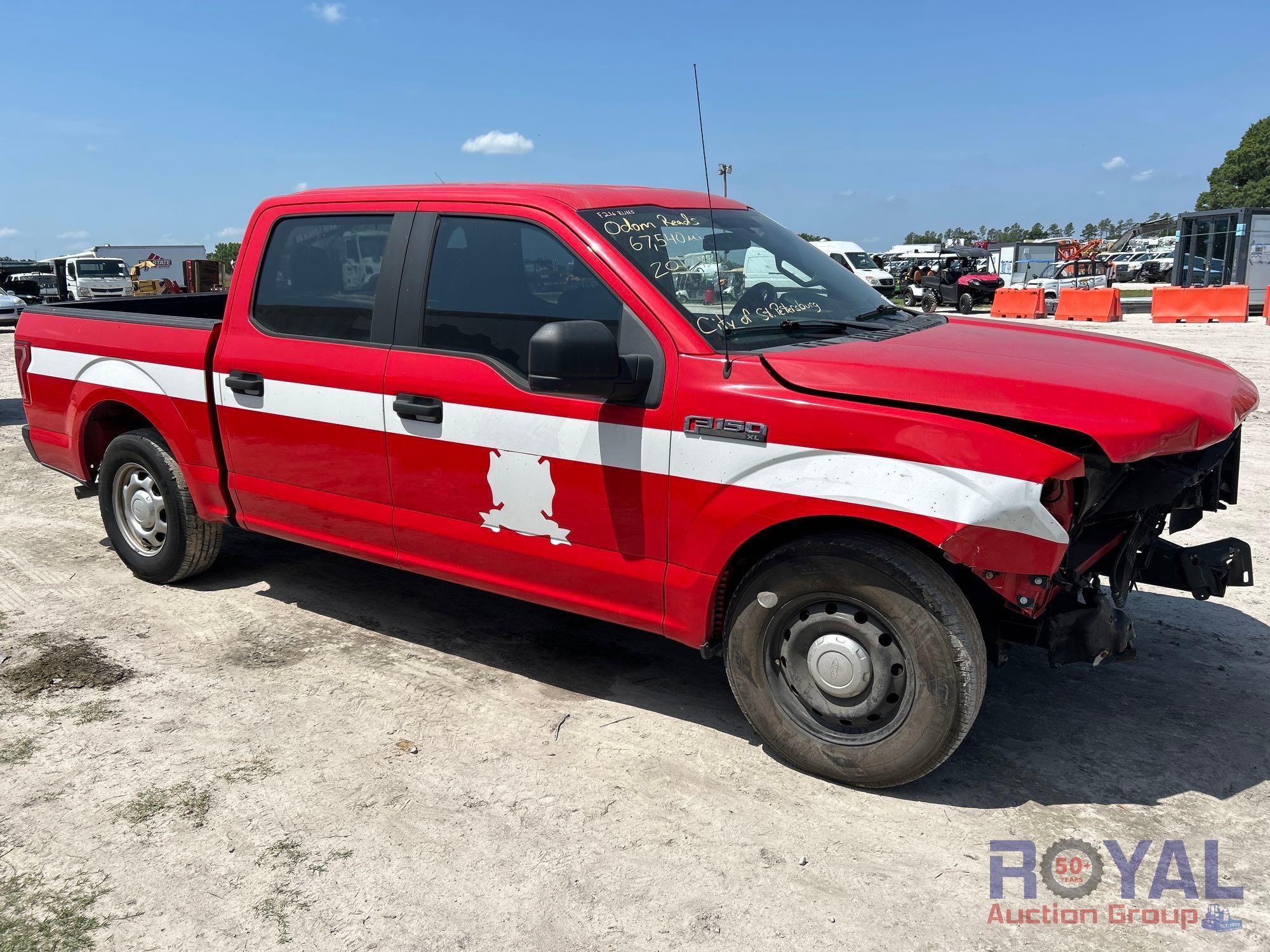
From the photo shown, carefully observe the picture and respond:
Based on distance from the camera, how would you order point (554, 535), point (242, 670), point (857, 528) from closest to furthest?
point (857, 528) < point (554, 535) < point (242, 670)

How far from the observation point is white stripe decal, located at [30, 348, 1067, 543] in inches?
115

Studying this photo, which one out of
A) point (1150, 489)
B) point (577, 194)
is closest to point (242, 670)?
point (577, 194)

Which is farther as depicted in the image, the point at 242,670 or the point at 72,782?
the point at 242,670

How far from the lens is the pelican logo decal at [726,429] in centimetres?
328

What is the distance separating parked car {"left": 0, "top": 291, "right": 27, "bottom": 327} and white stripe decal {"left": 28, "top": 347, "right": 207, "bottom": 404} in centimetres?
2677

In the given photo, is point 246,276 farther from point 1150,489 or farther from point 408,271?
point 1150,489

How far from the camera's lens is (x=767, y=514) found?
332 cm

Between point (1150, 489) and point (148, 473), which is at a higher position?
point (1150, 489)

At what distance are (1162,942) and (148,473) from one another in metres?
5.00

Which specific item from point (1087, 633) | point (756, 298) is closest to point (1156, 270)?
point (756, 298)

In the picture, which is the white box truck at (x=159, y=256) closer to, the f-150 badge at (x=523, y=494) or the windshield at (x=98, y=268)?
the windshield at (x=98, y=268)

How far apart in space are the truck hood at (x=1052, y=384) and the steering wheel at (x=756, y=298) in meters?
0.32

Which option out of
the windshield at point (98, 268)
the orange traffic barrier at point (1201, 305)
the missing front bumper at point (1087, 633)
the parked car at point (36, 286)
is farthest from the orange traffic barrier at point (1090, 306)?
the parked car at point (36, 286)

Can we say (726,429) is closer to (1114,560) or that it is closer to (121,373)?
(1114,560)
